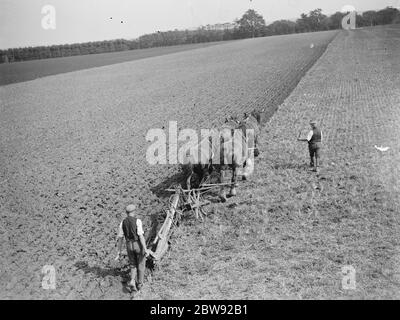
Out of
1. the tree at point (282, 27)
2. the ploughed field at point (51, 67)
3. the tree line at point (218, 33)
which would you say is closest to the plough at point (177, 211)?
the ploughed field at point (51, 67)

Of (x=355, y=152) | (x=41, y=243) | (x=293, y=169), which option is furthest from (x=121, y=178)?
(x=355, y=152)

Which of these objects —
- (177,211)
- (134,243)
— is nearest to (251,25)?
(177,211)

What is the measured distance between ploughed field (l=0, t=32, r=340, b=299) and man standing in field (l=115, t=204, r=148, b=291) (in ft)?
0.97

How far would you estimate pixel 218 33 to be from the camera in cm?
10712

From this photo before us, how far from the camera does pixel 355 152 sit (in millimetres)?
Result: 12852

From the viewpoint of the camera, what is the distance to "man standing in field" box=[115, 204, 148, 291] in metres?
7.44

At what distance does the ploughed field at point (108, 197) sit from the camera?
25.7 feet

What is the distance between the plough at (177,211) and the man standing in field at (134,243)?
25 cm

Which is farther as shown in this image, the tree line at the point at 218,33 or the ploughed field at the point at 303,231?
the tree line at the point at 218,33

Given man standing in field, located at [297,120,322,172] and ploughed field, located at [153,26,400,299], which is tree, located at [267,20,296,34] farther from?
man standing in field, located at [297,120,322,172]

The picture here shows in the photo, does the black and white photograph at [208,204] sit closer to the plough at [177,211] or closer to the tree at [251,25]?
the plough at [177,211]

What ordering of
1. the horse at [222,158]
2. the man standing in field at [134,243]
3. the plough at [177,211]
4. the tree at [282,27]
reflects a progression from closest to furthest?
the man standing in field at [134,243] → the plough at [177,211] → the horse at [222,158] → the tree at [282,27]

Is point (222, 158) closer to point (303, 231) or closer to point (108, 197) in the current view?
point (303, 231)
